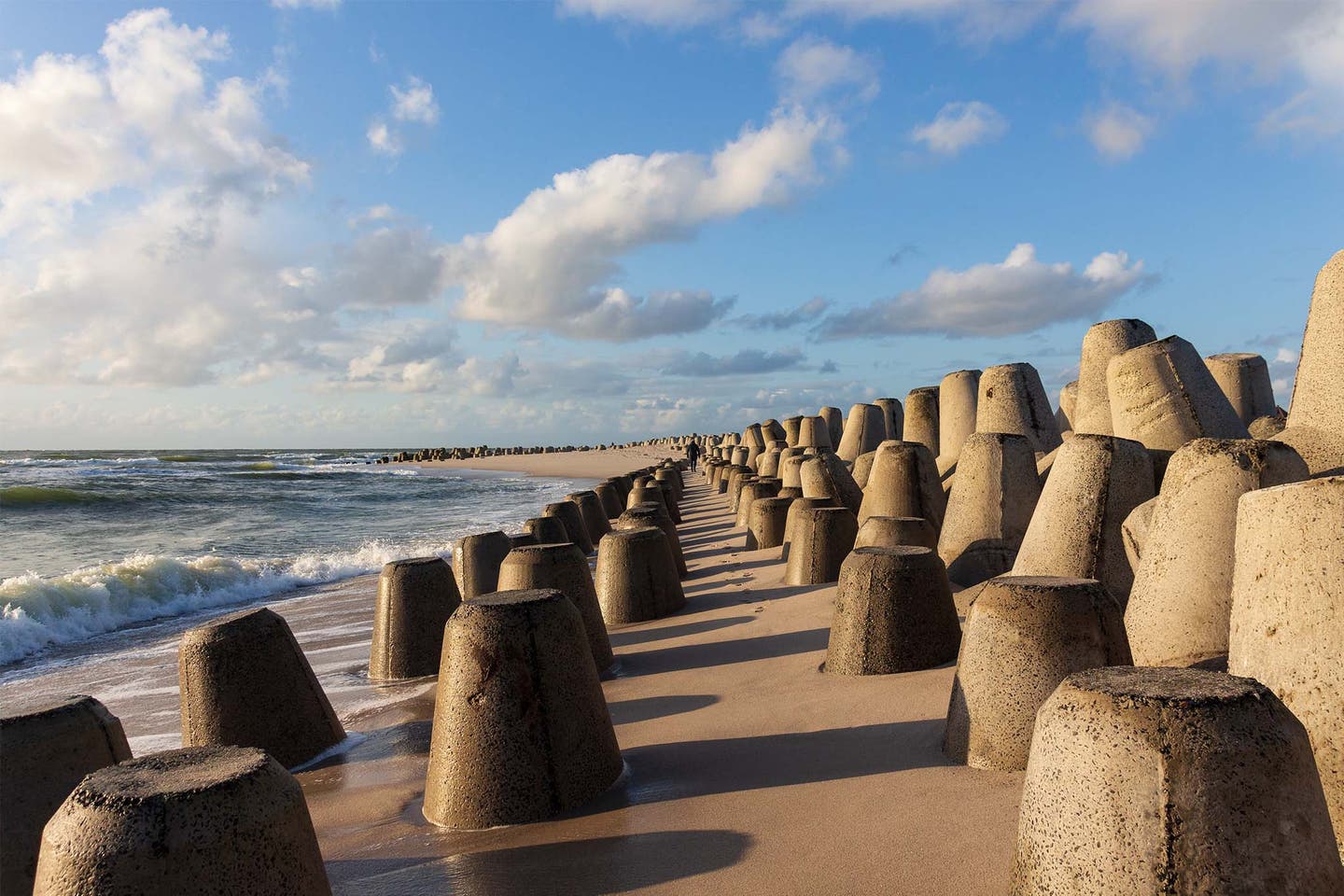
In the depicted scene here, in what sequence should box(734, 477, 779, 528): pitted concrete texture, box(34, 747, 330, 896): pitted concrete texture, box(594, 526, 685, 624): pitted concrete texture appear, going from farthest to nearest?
box(734, 477, 779, 528): pitted concrete texture, box(594, 526, 685, 624): pitted concrete texture, box(34, 747, 330, 896): pitted concrete texture

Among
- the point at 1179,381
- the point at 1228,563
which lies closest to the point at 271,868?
the point at 1228,563

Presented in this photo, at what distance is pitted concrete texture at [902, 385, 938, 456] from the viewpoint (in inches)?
444

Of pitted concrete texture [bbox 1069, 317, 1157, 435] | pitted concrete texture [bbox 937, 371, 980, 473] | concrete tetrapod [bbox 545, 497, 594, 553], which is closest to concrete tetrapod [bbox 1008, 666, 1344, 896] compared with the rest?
pitted concrete texture [bbox 1069, 317, 1157, 435]

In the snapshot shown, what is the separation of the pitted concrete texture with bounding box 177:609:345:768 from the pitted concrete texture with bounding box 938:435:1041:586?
409 centimetres

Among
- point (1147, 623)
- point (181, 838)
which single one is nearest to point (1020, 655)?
point (1147, 623)

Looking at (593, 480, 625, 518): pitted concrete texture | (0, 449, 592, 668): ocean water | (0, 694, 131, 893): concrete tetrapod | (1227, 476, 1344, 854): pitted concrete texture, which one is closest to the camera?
(1227, 476, 1344, 854): pitted concrete texture

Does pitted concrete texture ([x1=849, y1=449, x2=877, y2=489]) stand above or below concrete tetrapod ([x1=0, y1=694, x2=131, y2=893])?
above

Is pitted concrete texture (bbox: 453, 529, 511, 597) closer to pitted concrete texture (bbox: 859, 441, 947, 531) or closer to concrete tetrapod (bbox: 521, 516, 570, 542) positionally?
concrete tetrapod (bbox: 521, 516, 570, 542)

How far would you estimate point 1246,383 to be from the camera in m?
10.2

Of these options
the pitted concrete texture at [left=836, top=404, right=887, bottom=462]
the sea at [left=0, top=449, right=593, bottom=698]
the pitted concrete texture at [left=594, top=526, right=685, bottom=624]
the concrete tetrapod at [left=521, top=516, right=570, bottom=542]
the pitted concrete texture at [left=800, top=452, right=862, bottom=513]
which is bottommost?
the sea at [left=0, top=449, right=593, bottom=698]

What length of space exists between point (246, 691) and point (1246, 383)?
10273mm

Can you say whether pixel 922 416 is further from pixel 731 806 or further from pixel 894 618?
pixel 731 806

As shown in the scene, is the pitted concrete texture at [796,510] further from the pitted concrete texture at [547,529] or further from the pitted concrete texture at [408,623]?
the pitted concrete texture at [408,623]

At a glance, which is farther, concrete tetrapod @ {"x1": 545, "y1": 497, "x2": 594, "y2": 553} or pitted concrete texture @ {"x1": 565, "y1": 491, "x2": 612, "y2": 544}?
pitted concrete texture @ {"x1": 565, "y1": 491, "x2": 612, "y2": 544}
